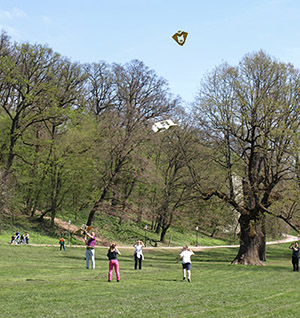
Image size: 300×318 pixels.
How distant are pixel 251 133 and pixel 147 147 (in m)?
22.4

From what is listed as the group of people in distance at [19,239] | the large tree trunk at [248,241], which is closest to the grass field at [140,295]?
the large tree trunk at [248,241]

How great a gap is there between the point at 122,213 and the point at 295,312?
3775cm

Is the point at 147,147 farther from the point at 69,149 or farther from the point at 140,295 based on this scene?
the point at 140,295

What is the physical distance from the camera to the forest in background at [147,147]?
31969 mm

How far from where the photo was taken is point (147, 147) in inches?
2085

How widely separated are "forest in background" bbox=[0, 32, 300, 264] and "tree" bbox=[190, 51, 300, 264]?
0.08m

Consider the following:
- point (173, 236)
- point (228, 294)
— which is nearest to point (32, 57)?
point (173, 236)

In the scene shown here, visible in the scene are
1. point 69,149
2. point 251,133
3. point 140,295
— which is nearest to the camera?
point 140,295

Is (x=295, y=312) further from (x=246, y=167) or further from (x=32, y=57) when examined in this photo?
(x=32, y=57)

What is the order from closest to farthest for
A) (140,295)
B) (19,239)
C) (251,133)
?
(140,295) → (251,133) → (19,239)

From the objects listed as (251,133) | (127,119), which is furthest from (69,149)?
(251,133)

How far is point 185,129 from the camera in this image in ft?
152

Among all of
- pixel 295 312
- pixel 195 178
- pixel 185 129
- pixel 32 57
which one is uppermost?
pixel 32 57

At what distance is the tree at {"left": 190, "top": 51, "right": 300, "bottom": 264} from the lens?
1230 inches
